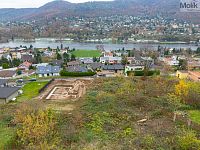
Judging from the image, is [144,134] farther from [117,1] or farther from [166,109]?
[117,1]

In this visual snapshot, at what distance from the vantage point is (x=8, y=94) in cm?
1717

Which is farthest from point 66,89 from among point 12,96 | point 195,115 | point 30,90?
point 195,115

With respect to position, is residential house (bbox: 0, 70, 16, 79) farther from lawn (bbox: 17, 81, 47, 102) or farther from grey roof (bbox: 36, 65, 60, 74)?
lawn (bbox: 17, 81, 47, 102)

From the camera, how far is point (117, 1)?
181 m

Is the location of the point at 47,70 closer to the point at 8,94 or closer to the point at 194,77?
the point at 8,94

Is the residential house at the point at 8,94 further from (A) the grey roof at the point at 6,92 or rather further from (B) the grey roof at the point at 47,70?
(B) the grey roof at the point at 47,70

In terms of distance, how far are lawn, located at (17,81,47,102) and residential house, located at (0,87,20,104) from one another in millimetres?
386

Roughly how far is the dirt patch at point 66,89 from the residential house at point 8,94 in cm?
170

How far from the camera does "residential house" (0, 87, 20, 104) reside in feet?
54.7

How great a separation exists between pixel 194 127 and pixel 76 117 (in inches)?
191

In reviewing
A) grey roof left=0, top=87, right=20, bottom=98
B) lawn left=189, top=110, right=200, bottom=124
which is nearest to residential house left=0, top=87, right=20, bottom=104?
grey roof left=0, top=87, right=20, bottom=98

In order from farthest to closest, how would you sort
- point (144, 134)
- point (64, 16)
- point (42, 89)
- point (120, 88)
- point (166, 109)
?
1. point (64, 16)
2. point (42, 89)
3. point (120, 88)
4. point (166, 109)
5. point (144, 134)

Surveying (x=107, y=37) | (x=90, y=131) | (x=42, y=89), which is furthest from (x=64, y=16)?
(x=90, y=131)

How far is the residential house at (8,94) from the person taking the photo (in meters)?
16.7
